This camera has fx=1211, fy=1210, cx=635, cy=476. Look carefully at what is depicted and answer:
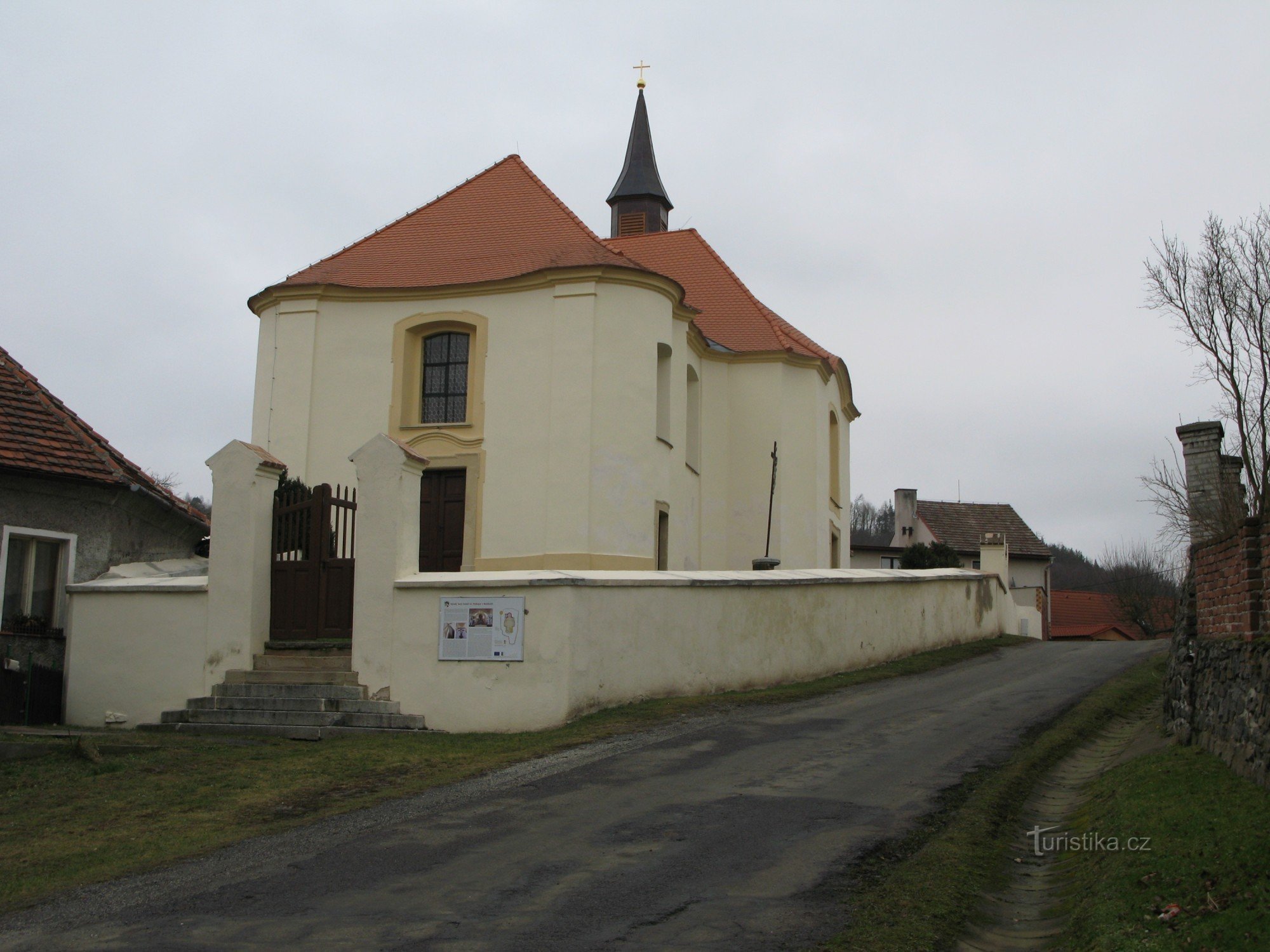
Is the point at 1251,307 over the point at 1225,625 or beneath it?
over

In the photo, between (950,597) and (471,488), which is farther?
(950,597)

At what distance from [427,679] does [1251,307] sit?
62.0ft

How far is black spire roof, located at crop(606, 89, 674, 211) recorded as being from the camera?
35.2 meters

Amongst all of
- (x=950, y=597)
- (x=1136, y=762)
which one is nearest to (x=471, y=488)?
(x=950, y=597)

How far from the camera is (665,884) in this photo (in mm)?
7141

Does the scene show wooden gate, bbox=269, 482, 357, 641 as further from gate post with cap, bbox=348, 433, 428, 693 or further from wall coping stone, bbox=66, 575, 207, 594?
wall coping stone, bbox=66, 575, 207, 594

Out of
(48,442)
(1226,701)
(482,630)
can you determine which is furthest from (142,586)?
(1226,701)

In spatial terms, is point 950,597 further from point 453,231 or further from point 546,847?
point 546,847

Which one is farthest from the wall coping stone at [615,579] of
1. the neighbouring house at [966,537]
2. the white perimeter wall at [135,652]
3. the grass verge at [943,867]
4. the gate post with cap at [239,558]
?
the neighbouring house at [966,537]

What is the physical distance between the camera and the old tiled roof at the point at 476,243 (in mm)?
22609

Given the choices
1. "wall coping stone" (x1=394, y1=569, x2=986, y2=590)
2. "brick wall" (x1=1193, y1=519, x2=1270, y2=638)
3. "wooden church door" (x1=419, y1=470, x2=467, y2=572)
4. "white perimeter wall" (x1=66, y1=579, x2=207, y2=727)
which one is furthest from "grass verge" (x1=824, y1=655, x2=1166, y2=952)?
"wooden church door" (x1=419, y1=470, x2=467, y2=572)

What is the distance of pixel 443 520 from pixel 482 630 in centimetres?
846

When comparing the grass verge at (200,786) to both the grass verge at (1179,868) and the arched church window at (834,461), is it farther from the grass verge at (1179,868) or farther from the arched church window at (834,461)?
the arched church window at (834,461)

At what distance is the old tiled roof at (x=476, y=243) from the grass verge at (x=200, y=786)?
10.8 meters
